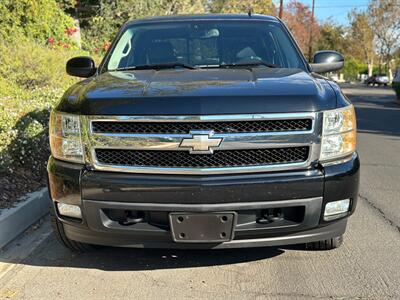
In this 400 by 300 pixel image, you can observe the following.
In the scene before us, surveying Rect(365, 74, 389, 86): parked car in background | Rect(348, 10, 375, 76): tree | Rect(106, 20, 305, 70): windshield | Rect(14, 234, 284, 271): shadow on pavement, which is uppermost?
Rect(106, 20, 305, 70): windshield

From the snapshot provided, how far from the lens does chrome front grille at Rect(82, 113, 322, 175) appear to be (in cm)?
323

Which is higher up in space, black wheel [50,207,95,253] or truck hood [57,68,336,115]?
truck hood [57,68,336,115]

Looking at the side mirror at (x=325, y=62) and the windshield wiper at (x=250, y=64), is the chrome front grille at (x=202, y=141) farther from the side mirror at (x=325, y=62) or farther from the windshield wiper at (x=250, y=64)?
the side mirror at (x=325, y=62)

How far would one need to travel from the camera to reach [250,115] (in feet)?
10.6

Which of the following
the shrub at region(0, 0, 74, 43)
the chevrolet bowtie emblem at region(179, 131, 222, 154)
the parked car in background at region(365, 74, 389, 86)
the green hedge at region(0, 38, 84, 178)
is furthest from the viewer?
the parked car in background at region(365, 74, 389, 86)

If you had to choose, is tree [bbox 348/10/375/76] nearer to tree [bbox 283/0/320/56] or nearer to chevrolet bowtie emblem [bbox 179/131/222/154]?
tree [bbox 283/0/320/56]

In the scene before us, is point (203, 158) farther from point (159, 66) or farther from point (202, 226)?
point (159, 66)

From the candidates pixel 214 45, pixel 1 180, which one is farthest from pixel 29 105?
pixel 214 45

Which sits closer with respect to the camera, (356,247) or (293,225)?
(293,225)

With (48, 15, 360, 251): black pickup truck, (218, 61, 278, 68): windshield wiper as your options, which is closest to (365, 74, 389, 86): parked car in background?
(218, 61, 278, 68): windshield wiper

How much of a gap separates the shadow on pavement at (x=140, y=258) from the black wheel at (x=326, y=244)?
243 millimetres

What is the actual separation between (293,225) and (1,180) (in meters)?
3.34

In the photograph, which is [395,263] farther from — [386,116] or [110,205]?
[386,116]

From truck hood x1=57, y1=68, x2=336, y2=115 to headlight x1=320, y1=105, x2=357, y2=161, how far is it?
0.26ft
